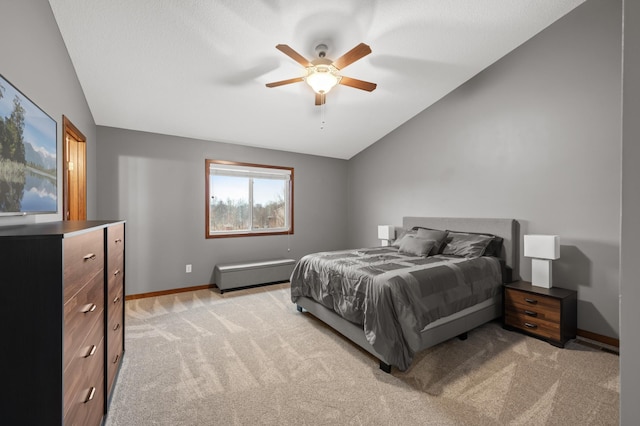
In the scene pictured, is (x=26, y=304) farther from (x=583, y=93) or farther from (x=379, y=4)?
(x=583, y=93)

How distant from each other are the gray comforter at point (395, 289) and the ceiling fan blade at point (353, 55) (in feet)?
6.03

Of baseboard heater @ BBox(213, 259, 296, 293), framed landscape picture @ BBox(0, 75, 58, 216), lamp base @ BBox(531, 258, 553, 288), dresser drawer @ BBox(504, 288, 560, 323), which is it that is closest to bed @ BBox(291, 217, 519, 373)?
dresser drawer @ BBox(504, 288, 560, 323)

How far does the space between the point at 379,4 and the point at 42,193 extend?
2926 mm

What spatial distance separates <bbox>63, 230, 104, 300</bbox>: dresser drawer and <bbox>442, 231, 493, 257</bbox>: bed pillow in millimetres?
3484

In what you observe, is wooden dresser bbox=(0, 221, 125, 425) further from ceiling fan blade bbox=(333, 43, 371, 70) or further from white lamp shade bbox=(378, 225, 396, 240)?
white lamp shade bbox=(378, 225, 396, 240)

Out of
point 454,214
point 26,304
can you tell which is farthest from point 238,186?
point 26,304

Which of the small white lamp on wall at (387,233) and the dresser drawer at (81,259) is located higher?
the dresser drawer at (81,259)

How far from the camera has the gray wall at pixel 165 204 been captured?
392cm

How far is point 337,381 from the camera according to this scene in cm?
215

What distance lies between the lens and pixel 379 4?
2494 mm

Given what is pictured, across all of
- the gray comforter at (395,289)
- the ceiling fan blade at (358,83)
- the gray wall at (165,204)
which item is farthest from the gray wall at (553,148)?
the gray wall at (165,204)

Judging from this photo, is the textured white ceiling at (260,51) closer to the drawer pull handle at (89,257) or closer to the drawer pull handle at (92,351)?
the drawer pull handle at (89,257)

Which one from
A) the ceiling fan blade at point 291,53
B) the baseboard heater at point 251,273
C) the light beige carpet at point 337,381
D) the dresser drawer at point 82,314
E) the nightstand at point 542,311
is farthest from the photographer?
the baseboard heater at point 251,273

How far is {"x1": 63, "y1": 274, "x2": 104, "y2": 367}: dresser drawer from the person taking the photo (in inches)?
43.4
